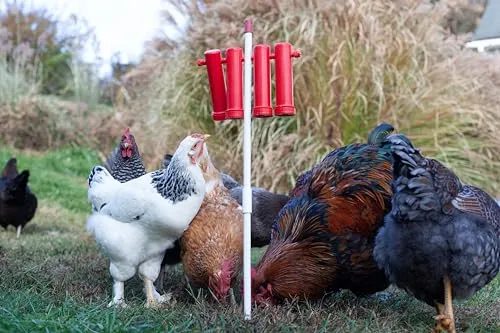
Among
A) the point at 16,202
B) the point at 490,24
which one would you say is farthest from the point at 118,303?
the point at 490,24

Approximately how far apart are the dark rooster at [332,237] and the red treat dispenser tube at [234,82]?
0.80 m

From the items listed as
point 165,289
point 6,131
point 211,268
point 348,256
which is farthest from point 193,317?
point 6,131

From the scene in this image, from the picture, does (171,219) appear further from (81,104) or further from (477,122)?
(81,104)

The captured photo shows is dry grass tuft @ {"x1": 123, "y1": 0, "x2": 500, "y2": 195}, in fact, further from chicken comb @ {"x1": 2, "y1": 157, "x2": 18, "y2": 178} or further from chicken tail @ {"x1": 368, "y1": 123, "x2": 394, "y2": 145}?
chicken tail @ {"x1": 368, "y1": 123, "x2": 394, "y2": 145}

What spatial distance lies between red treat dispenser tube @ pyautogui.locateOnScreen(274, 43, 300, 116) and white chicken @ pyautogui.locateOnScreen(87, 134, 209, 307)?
0.69m

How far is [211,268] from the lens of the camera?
12.0 ft

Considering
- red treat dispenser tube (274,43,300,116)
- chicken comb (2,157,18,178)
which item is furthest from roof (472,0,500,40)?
red treat dispenser tube (274,43,300,116)

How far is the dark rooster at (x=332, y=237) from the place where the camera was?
3.57 meters

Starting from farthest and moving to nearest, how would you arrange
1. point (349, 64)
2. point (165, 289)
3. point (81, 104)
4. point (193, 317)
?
point (81, 104) < point (349, 64) < point (165, 289) < point (193, 317)

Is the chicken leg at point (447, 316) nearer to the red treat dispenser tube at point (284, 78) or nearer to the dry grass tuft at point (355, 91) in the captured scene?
the red treat dispenser tube at point (284, 78)

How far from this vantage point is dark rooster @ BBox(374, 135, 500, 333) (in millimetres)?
3018

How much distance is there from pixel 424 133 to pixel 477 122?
0.65 metres

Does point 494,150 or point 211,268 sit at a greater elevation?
point 211,268

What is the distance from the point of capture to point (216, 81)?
11.2ft
